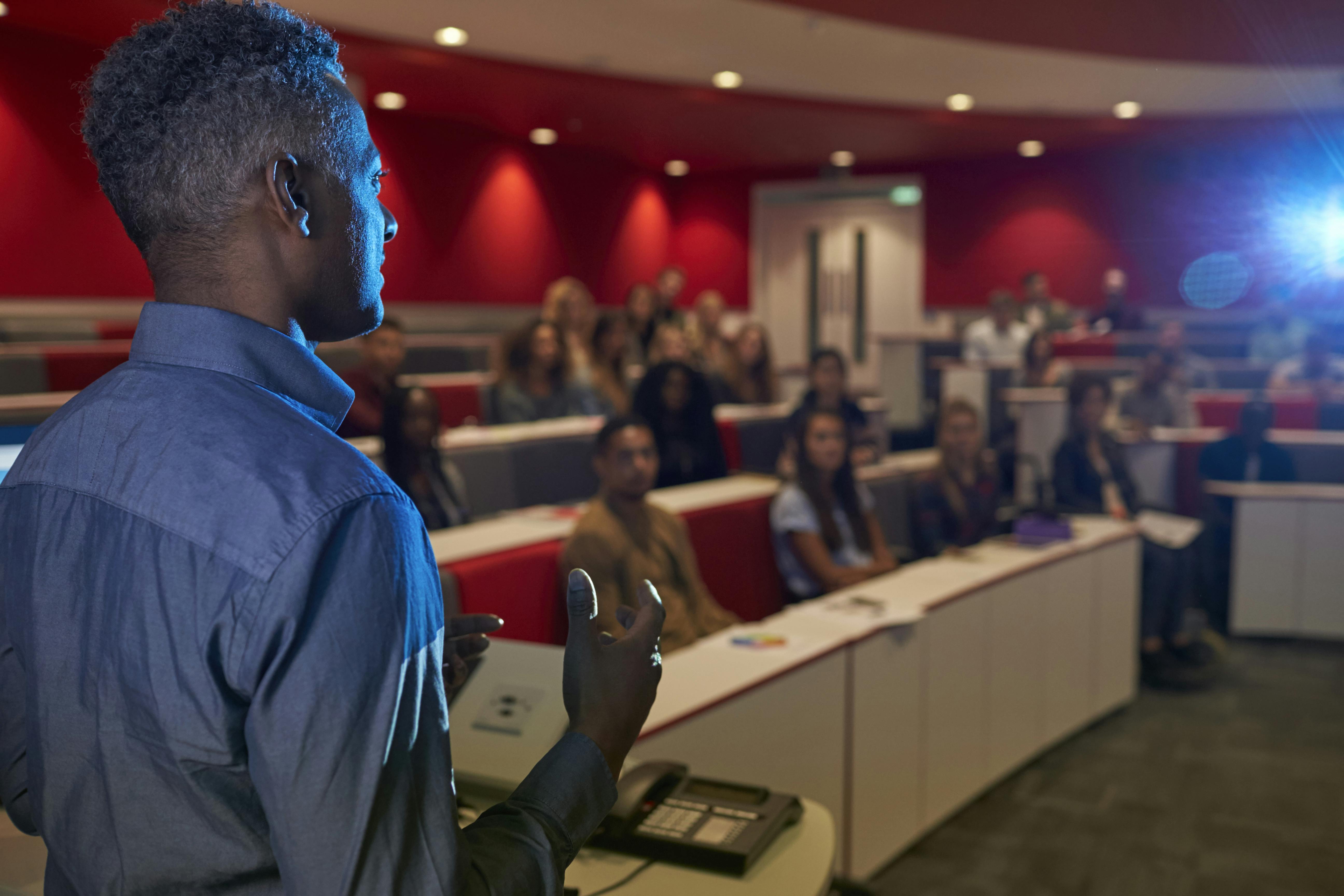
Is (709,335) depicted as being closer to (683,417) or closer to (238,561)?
(683,417)

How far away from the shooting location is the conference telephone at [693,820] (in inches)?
54.4

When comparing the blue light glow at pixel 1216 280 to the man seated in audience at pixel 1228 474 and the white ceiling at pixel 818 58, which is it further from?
the man seated in audience at pixel 1228 474

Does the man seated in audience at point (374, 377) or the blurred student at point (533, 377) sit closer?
the man seated in audience at point (374, 377)

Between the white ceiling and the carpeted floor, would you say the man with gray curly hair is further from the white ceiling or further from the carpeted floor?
the white ceiling

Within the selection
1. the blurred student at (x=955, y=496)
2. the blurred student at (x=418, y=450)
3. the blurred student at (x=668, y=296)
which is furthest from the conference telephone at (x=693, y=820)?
the blurred student at (x=668, y=296)

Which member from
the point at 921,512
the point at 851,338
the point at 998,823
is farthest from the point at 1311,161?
the point at 998,823

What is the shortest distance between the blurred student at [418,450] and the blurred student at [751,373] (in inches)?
122

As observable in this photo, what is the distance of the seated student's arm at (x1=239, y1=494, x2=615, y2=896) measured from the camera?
24.2 inches

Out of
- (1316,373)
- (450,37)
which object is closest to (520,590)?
(450,37)

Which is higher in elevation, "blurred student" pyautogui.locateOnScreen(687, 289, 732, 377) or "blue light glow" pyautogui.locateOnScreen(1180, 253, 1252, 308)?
"blue light glow" pyautogui.locateOnScreen(1180, 253, 1252, 308)

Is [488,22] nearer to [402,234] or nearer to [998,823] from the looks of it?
[402,234]

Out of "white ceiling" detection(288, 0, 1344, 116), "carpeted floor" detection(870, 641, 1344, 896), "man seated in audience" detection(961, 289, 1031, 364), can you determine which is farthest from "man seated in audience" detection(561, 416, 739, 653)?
"man seated in audience" detection(961, 289, 1031, 364)

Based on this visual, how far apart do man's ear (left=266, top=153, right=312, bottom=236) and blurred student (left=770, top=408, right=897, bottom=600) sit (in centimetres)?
308

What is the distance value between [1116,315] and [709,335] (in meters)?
3.80
